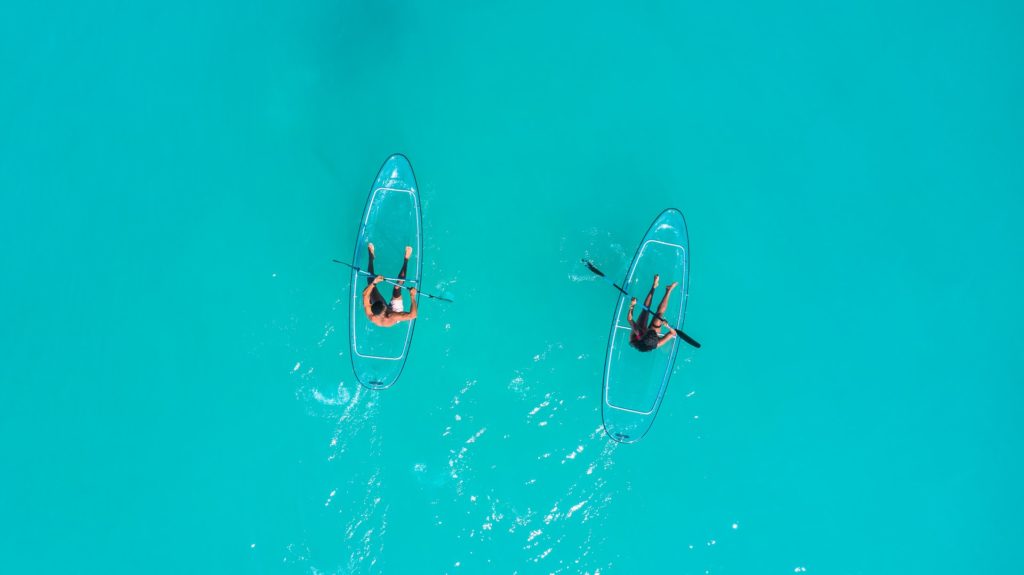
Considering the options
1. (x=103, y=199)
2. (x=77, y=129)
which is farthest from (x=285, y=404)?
(x=77, y=129)

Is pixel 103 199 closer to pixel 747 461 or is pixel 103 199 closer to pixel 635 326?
pixel 635 326

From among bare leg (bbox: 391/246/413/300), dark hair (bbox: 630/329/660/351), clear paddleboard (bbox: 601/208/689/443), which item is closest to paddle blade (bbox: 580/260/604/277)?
clear paddleboard (bbox: 601/208/689/443)

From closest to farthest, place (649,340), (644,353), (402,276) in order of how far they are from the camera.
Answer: (649,340) → (402,276) → (644,353)

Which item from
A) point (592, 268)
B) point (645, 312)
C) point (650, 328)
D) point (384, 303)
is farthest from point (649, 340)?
point (384, 303)

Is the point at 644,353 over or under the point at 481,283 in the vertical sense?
under

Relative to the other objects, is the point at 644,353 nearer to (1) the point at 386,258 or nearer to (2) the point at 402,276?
(2) the point at 402,276

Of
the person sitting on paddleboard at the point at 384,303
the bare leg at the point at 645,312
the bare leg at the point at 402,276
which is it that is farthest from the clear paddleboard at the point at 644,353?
the bare leg at the point at 402,276
